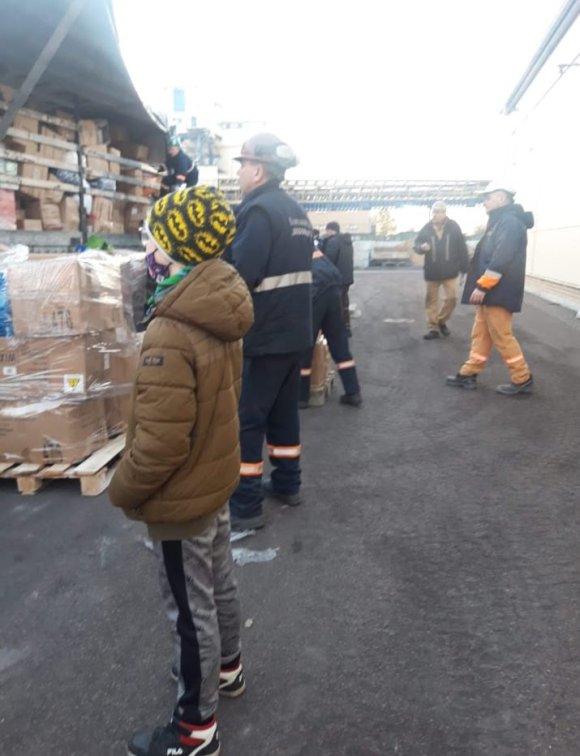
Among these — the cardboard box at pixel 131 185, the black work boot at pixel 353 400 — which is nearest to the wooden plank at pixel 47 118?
the cardboard box at pixel 131 185

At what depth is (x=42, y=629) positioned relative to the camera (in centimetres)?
277

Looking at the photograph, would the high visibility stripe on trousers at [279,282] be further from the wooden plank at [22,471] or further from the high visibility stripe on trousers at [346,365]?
the high visibility stripe on trousers at [346,365]

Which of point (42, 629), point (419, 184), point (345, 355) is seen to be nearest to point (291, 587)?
point (42, 629)

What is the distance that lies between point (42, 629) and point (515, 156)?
893 inches

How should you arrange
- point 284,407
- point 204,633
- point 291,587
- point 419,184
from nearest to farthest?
point 204,633, point 291,587, point 284,407, point 419,184

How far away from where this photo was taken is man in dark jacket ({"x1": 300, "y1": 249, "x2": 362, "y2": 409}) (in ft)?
19.3

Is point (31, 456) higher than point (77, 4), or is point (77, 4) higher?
point (77, 4)

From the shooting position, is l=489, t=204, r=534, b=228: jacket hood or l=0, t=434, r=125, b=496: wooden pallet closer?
l=0, t=434, r=125, b=496: wooden pallet

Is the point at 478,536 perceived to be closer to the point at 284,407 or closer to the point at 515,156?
the point at 284,407

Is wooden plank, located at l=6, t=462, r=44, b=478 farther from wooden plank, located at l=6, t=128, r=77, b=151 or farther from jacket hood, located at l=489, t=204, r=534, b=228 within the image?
jacket hood, located at l=489, t=204, r=534, b=228

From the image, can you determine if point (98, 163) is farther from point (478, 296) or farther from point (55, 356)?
point (478, 296)

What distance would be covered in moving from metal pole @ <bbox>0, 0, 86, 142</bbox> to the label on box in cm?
223

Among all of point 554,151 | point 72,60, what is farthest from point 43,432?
point 554,151

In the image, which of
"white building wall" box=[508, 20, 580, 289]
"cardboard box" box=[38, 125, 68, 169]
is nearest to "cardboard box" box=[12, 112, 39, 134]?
"cardboard box" box=[38, 125, 68, 169]
